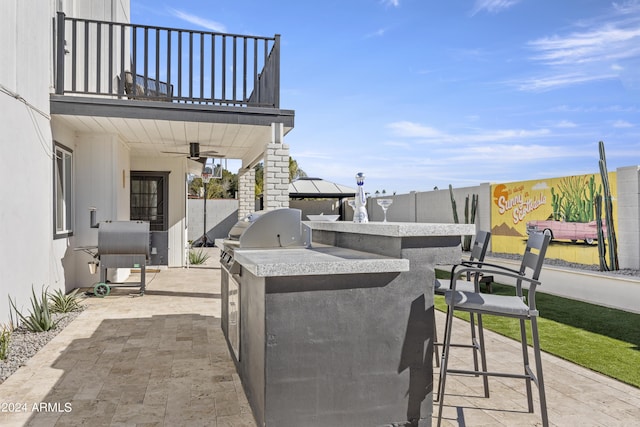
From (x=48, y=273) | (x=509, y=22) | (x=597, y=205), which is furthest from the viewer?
(x=509, y=22)

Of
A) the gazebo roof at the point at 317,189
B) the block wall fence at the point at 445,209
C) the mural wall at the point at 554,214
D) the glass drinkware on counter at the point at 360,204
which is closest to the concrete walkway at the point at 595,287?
the mural wall at the point at 554,214

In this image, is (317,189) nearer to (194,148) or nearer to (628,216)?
(194,148)

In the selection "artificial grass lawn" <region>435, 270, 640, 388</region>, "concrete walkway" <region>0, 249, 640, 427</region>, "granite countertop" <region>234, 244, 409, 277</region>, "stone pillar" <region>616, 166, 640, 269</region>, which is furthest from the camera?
"stone pillar" <region>616, 166, 640, 269</region>

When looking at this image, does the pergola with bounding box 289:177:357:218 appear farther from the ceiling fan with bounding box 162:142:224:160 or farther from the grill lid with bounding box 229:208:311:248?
the grill lid with bounding box 229:208:311:248

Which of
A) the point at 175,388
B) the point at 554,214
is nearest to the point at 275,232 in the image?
the point at 175,388

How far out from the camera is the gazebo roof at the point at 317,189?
61.2 feet

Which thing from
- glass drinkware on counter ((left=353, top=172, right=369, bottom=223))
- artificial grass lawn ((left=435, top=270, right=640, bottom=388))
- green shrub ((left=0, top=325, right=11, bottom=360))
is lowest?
artificial grass lawn ((left=435, top=270, right=640, bottom=388))

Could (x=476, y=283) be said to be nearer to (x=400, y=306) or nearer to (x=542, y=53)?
(x=400, y=306)

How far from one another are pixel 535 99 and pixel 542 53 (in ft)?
6.42

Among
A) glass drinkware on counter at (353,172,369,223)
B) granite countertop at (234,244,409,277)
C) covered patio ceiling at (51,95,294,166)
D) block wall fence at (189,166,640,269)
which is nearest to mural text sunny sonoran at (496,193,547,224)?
block wall fence at (189,166,640,269)

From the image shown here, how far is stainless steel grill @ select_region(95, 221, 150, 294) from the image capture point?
6.87 metres

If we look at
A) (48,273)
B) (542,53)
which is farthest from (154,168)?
(542,53)

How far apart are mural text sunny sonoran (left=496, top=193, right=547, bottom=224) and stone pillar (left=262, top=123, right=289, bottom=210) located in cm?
661

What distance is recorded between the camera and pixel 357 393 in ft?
8.30
